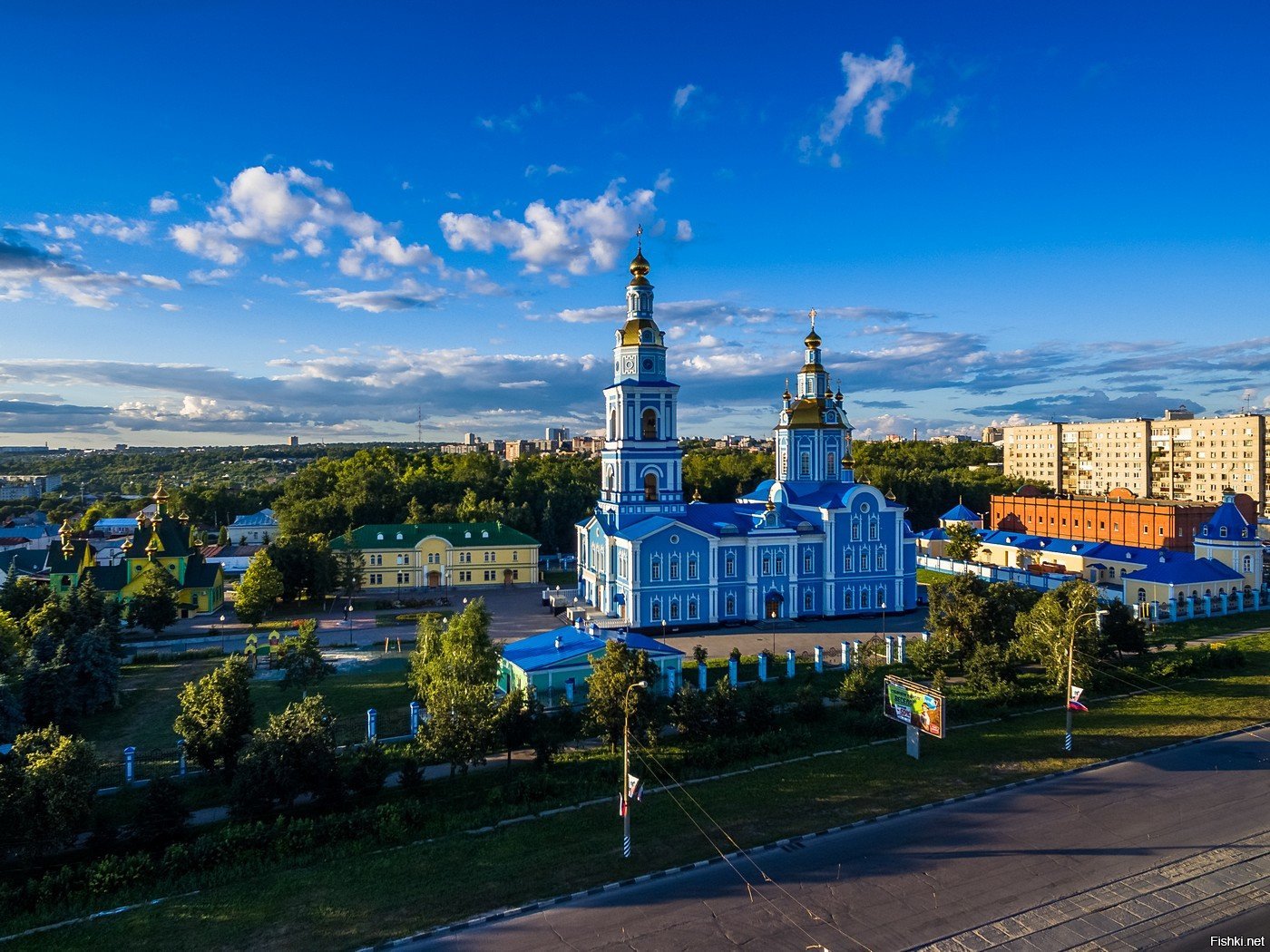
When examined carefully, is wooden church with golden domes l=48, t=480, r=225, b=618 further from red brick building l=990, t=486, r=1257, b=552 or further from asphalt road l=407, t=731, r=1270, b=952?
red brick building l=990, t=486, r=1257, b=552

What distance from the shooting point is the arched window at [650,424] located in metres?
39.2

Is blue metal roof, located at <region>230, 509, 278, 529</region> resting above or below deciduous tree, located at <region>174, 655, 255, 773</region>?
above

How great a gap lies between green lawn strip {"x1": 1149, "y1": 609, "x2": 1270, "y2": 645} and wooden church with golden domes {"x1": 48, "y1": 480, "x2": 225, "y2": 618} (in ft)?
147

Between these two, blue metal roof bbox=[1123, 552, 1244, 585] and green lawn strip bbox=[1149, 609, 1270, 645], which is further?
blue metal roof bbox=[1123, 552, 1244, 585]

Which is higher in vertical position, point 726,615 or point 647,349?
point 647,349

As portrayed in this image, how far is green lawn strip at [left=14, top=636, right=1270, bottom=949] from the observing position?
12.4 meters

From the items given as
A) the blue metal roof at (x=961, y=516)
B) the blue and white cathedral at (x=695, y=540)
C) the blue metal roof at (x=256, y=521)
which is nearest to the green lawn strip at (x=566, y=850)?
the blue and white cathedral at (x=695, y=540)

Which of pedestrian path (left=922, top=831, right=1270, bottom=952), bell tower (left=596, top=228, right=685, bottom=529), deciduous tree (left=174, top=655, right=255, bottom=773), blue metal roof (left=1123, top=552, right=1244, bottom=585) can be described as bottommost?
pedestrian path (left=922, top=831, right=1270, bottom=952)

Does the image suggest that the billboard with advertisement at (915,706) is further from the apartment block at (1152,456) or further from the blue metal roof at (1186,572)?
the apartment block at (1152,456)

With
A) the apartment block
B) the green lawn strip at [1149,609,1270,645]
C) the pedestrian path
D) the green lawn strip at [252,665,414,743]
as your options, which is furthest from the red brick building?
the green lawn strip at [252,665,414,743]

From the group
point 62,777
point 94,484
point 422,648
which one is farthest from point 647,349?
point 94,484

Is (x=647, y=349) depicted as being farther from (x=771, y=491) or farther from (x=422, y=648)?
(x=422, y=648)

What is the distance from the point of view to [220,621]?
39.7 meters

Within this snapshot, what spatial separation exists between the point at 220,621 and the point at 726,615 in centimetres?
2524
